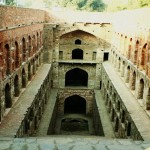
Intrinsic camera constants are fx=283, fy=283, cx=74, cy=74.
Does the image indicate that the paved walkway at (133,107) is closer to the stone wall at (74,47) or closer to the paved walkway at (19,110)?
the paved walkway at (19,110)

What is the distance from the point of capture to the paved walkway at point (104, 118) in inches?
679

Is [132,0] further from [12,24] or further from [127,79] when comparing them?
[12,24]

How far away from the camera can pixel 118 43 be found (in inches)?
966

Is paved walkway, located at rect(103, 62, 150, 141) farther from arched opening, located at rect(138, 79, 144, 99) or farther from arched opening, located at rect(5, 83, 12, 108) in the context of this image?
arched opening, located at rect(5, 83, 12, 108)

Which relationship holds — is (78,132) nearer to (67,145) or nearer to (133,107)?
(133,107)

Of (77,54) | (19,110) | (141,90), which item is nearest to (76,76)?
(77,54)

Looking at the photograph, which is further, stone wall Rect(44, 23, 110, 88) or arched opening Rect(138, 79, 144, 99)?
stone wall Rect(44, 23, 110, 88)

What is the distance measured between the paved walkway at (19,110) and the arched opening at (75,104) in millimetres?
8992

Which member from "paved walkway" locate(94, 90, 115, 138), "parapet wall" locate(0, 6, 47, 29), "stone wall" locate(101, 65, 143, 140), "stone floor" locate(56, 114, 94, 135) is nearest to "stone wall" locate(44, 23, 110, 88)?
"stone floor" locate(56, 114, 94, 135)

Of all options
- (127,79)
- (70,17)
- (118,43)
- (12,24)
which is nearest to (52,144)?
(12,24)

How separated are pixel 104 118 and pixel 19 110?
25.2 ft

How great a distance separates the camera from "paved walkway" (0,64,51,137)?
11516 mm

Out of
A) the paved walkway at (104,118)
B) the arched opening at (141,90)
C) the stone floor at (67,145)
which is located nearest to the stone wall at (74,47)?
the paved walkway at (104,118)

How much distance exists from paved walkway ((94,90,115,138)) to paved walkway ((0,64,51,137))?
4934 mm
